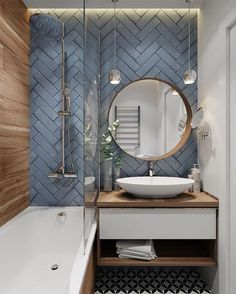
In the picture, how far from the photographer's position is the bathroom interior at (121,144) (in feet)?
6.09

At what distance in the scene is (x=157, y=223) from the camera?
1.86m

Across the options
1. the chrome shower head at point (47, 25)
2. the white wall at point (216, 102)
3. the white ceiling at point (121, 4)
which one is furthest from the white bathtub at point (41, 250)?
the white ceiling at point (121, 4)

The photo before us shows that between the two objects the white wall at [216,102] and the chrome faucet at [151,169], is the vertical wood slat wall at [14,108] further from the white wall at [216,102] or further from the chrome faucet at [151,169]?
the white wall at [216,102]

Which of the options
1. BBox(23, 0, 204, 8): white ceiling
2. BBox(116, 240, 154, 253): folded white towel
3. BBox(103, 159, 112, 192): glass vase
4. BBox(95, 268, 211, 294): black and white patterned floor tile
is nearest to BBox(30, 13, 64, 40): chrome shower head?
BBox(23, 0, 204, 8): white ceiling

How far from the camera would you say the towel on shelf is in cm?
190

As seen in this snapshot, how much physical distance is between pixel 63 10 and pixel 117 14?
52 centimetres

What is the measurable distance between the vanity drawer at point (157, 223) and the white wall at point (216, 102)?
0.11 meters

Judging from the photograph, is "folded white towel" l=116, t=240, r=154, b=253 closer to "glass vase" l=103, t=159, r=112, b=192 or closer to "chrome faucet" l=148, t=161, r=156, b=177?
"glass vase" l=103, t=159, r=112, b=192

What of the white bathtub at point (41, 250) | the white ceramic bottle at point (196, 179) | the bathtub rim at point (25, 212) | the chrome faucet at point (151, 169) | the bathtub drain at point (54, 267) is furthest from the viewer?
the chrome faucet at point (151, 169)

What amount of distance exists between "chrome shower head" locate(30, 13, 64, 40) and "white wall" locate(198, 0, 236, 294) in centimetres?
129

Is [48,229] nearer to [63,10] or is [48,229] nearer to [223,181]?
[223,181]

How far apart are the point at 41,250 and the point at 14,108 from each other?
1271 millimetres

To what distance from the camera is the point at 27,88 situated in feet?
7.57

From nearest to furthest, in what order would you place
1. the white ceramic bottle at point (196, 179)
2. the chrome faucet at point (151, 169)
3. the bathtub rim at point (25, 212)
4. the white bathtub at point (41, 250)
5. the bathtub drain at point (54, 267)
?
the white bathtub at point (41, 250), the bathtub rim at point (25, 212), the bathtub drain at point (54, 267), the white ceramic bottle at point (196, 179), the chrome faucet at point (151, 169)
